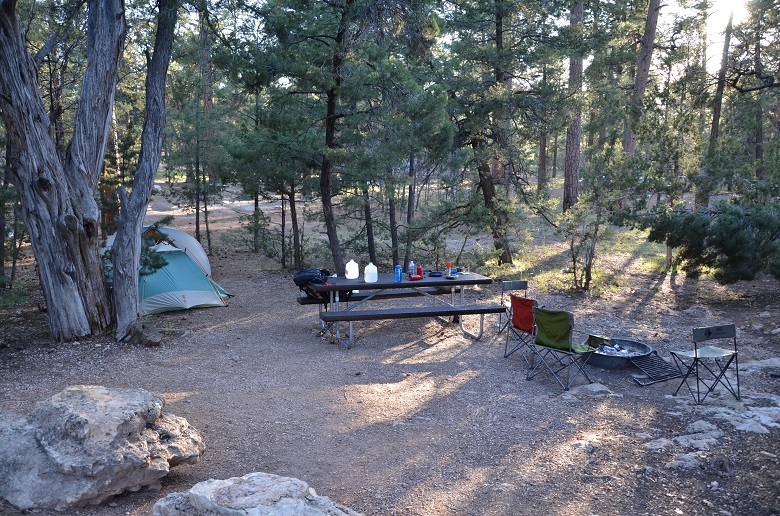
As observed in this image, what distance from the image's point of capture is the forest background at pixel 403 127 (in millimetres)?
7625

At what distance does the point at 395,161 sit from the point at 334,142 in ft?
3.92

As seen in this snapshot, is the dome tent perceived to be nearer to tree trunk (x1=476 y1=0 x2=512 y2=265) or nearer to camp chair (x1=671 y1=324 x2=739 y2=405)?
tree trunk (x1=476 y1=0 x2=512 y2=265)

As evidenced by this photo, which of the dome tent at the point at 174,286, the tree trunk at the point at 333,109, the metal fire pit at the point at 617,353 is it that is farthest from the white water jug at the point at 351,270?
the dome tent at the point at 174,286

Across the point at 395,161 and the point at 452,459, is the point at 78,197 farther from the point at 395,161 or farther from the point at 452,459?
the point at 452,459

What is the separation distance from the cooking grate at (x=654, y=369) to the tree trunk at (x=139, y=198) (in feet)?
19.6

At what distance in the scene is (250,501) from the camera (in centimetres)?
289

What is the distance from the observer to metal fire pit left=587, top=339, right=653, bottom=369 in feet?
21.6

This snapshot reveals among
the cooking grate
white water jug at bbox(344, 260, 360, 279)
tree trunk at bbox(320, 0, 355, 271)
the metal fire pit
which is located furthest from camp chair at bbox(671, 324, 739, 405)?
tree trunk at bbox(320, 0, 355, 271)

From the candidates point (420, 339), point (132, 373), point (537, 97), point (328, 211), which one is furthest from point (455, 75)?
point (132, 373)

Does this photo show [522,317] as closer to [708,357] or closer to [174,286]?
[708,357]

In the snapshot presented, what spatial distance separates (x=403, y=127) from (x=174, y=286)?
15.9 feet

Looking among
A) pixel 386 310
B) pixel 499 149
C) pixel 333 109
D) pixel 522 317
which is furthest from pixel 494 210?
pixel 522 317

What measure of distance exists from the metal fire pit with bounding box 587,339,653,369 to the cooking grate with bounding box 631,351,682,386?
2.3 inches

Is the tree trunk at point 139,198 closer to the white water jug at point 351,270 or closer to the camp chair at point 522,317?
the white water jug at point 351,270
